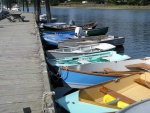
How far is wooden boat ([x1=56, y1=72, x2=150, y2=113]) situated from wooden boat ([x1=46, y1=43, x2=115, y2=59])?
6.68 metres

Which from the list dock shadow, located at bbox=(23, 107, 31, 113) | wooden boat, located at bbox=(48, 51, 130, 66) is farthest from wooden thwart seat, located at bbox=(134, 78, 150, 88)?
dock shadow, located at bbox=(23, 107, 31, 113)

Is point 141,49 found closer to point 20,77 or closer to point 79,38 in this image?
point 79,38

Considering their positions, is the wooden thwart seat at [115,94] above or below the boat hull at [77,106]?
above

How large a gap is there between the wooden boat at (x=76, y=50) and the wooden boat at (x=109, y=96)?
6.68 m

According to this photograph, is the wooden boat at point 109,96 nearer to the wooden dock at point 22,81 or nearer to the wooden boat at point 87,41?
the wooden dock at point 22,81

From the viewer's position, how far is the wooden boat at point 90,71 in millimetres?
11539

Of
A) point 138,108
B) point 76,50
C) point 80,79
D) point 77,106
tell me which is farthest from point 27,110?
point 76,50

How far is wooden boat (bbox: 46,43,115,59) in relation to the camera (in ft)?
54.4

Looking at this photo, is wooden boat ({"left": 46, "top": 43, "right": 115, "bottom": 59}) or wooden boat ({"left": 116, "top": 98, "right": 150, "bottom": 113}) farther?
wooden boat ({"left": 46, "top": 43, "right": 115, "bottom": 59})

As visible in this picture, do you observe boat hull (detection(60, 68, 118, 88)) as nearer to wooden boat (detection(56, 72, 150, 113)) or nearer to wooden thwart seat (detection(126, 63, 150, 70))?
wooden boat (detection(56, 72, 150, 113))

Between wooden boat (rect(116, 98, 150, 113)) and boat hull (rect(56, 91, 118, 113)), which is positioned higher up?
wooden boat (rect(116, 98, 150, 113))

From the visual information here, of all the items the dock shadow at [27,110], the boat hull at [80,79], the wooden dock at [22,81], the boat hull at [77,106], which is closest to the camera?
the dock shadow at [27,110]

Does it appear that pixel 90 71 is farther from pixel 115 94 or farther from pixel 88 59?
pixel 115 94

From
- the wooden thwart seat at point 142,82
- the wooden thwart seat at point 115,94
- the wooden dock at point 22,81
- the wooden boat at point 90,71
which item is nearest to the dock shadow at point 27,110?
the wooden dock at point 22,81
